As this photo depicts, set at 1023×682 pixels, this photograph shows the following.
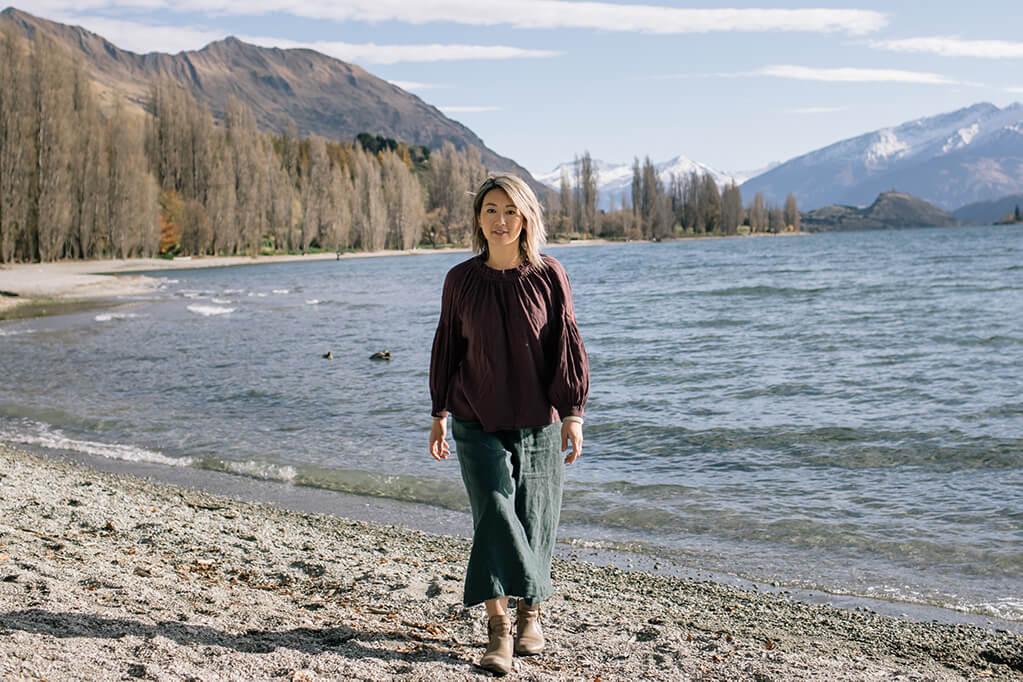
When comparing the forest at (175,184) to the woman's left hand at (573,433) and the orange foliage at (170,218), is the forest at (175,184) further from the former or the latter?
the woman's left hand at (573,433)

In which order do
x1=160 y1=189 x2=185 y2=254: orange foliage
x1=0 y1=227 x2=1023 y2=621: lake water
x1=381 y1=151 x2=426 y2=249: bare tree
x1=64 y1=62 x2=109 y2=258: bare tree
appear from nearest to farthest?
x1=0 y1=227 x2=1023 y2=621: lake water → x1=64 y1=62 x2=109 y2=258: bare tree → x1=160 y1=189 x2=185 y2=254: orange foliage → x1=381 y1=151 x2=426 y2=249: bare tree

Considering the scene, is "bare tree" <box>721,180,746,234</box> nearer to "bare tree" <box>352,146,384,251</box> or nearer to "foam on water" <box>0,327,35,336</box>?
"bare tree" <box>352,146,384,251</box>

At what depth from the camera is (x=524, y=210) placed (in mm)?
4086

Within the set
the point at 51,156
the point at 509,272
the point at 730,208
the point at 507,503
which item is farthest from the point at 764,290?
the point at 730,208

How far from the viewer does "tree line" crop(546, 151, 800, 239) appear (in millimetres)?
168125

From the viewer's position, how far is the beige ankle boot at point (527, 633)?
14.4 feet

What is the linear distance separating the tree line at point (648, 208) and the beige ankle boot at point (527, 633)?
15094 cm

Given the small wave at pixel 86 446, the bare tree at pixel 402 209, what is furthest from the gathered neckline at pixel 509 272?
the bare tree at pixel 402 209

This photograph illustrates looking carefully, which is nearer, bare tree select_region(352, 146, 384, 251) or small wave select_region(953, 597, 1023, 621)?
small wave select_region(953, 597, 1023, 621)

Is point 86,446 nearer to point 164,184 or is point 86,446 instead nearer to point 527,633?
point 527,633

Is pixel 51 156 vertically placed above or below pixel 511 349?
above

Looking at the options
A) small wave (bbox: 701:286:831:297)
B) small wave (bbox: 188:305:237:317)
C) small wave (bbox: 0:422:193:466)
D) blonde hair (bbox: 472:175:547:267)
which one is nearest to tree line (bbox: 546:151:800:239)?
small wave (bbox: 701:286:831:297)

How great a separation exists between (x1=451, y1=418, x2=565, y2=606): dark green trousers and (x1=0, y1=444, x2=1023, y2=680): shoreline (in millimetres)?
442

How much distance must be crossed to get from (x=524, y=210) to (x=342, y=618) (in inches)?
101
